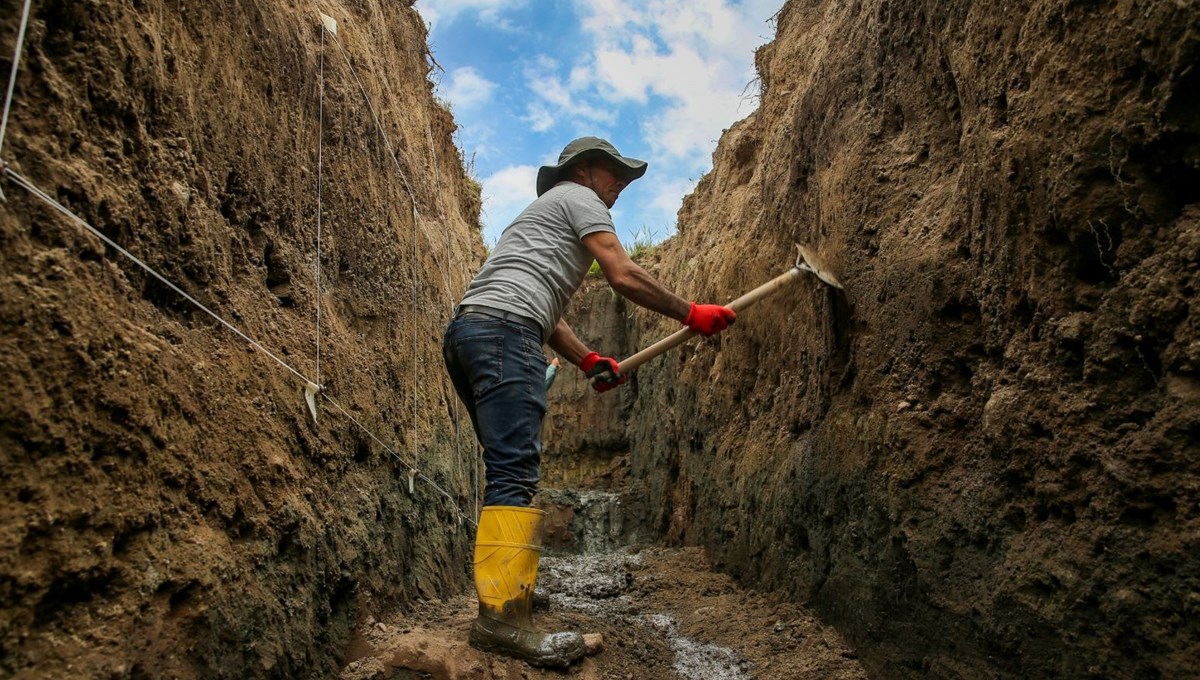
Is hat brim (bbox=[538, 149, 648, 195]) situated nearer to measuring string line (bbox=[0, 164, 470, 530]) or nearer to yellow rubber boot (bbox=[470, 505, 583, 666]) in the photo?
measuring string line (bbox=[0, 164, 470, 530])

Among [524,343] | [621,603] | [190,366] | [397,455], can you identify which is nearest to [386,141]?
[397,455]

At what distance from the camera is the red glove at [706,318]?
11.3ft

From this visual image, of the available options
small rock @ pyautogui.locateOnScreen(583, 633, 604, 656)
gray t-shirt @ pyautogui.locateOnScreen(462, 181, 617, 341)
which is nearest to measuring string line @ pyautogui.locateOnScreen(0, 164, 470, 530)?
gray t-shirt @ pyautogui.locateOnScreen(462, 181, 617, 341)

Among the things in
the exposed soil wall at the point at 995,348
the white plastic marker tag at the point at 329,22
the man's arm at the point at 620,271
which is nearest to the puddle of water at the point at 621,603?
the exposed soil wall at the point at 995,348

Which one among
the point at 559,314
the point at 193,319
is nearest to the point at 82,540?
the point at 193,319

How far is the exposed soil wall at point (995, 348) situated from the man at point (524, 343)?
89 centimetres

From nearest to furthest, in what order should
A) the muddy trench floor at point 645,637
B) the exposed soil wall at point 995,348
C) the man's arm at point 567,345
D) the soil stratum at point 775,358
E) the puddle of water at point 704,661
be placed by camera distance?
the soil stratum at point 775,358 → the exposed soil wall at point 995,348 → the muddy trench floor at point 645,637 → the puddle of water at point 704,661 → the man's arm at point 567,345

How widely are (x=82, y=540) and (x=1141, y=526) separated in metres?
2.28

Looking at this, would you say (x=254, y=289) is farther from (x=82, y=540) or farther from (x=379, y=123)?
(x=379, y=123)

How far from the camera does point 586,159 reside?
3.49 meters

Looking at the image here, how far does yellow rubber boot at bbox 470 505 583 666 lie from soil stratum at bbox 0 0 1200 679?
116 mm

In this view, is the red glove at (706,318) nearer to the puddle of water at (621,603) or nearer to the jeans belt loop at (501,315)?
the jeans belt loop at (501,315)

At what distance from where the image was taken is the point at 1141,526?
1.77 metres

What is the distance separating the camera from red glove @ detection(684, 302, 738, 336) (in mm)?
3436
